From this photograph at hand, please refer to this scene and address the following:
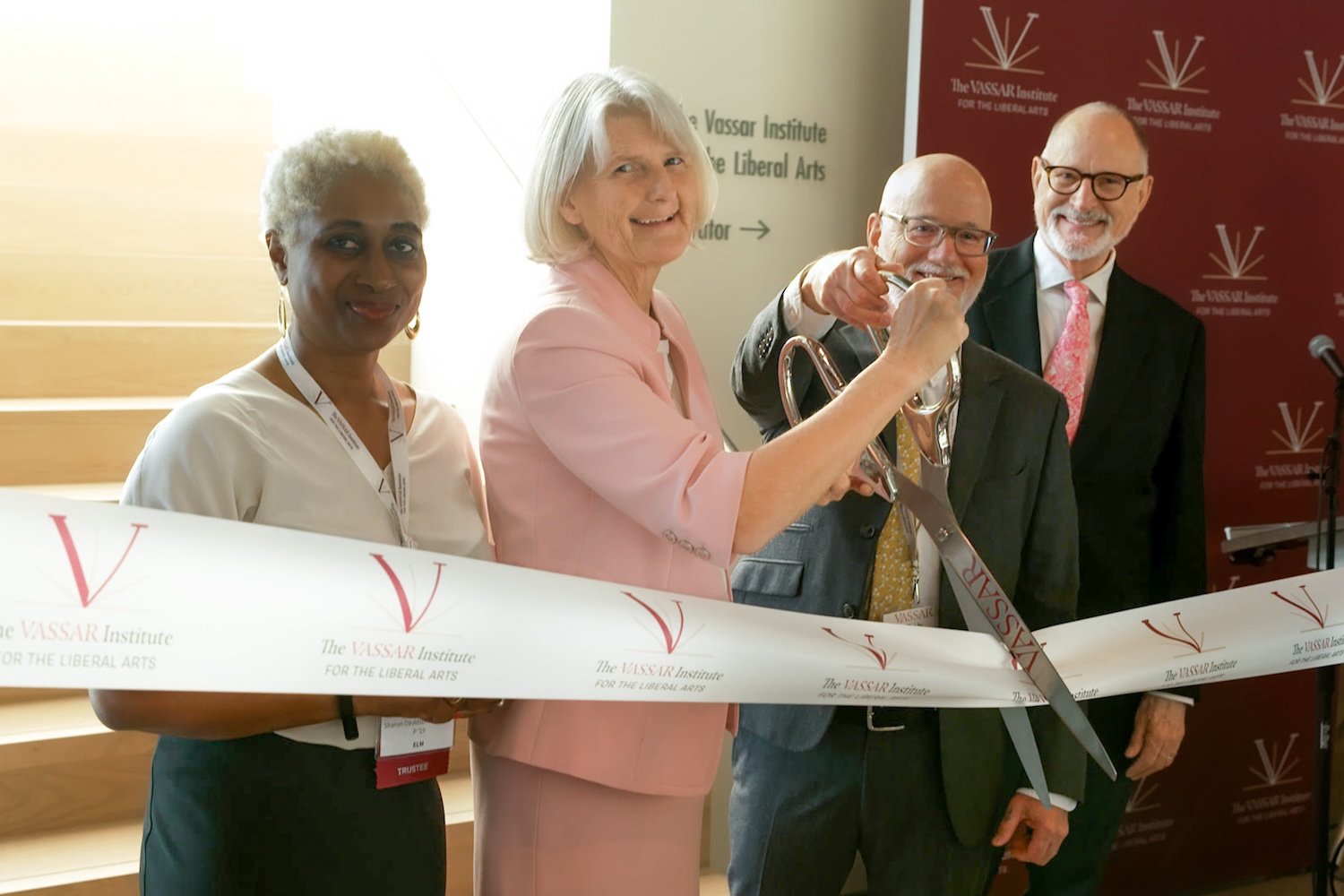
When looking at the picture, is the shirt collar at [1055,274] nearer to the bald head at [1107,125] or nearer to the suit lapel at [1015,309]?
the suit lapel at [1015,309]

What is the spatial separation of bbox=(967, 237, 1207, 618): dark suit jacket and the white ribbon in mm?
732

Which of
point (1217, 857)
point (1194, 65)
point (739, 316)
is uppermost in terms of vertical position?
point (1194, 65)

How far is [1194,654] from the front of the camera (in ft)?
6.56

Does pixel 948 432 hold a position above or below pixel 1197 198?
below

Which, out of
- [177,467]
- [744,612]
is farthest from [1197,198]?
[177,467]

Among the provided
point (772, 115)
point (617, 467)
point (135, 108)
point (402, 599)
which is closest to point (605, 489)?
point (617, 467)

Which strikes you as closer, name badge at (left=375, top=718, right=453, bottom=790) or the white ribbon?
the white ribbon

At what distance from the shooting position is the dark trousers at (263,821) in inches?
59.9

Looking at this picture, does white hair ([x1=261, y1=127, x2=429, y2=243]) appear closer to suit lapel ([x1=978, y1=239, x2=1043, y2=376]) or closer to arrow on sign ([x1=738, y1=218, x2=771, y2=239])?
suit lapel ([x1=978, y1=239, x2=1043, y2=376])

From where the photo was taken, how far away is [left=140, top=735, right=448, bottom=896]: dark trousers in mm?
1522

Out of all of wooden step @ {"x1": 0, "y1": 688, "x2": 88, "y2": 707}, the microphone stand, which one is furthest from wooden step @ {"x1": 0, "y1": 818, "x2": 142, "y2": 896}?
the microphone stand

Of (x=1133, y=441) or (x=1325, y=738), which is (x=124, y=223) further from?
(x=1325, y=738)

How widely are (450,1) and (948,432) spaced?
2628 millimetres

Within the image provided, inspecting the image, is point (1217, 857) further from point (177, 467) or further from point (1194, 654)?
point (177, 467)
